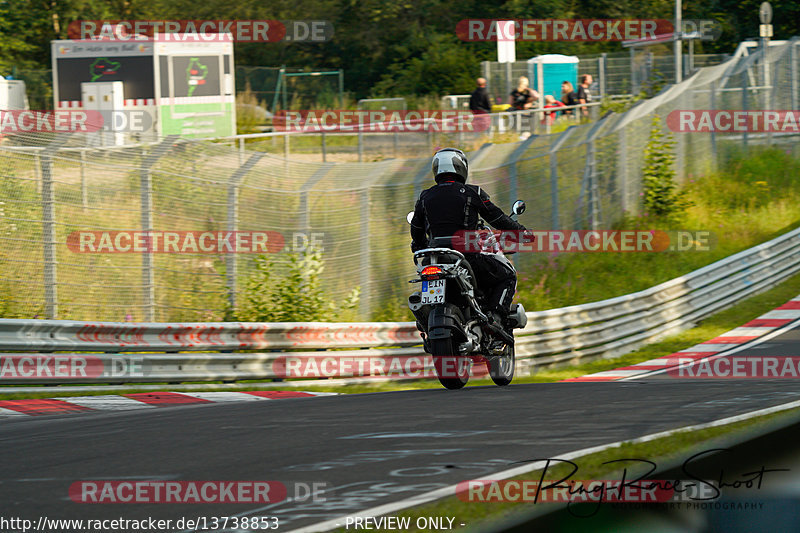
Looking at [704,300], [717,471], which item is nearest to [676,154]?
[704,300]

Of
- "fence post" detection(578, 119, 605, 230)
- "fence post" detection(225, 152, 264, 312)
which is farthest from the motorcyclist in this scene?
"fence post" detection(578, 119, 605, 230)

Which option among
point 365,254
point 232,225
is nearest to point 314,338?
point 232,225

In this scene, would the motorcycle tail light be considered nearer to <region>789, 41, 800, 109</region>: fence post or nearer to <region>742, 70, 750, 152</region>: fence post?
<region>742, 70, 750, 152</region>: fence post

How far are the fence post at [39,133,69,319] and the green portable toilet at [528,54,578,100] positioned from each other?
97.4 feet

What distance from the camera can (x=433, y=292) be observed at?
8.94 m

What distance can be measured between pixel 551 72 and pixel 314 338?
1147 inches

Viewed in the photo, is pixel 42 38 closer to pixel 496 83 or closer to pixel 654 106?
pixel 496 83

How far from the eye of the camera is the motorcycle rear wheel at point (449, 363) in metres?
8.96

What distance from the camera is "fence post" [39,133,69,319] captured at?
1065 centimetres

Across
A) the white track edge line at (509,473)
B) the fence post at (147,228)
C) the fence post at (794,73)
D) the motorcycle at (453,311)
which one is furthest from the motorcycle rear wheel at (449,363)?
the fence post at (794,73)

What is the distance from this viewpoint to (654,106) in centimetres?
2109

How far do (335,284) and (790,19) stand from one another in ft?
125

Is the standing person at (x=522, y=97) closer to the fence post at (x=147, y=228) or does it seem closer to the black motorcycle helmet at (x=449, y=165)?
the fence post at (x=147, y=228)

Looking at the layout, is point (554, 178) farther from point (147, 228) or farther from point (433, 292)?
point (433, 292)
